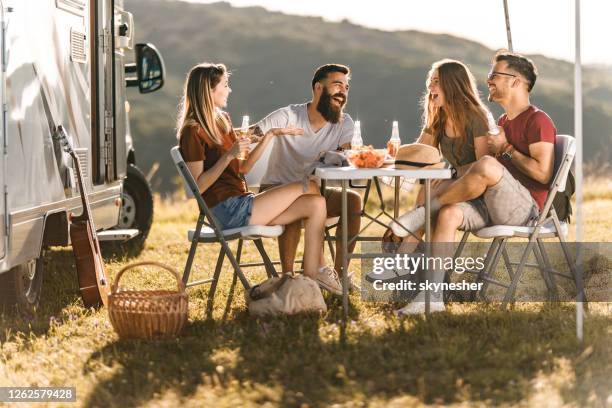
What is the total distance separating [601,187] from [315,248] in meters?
8.19

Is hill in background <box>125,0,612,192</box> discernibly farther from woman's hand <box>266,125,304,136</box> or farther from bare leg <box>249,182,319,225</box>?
bare leg <box>249,182,319,225</box>

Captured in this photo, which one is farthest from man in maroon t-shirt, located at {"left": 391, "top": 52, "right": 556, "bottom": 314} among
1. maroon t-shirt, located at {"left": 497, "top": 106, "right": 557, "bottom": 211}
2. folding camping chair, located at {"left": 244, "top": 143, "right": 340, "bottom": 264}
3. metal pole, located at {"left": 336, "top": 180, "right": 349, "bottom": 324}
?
folding camping chair, located at {"left": 244, "top": 143, "right": 340, "bottom": 264}

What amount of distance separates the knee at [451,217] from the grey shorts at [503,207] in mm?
30

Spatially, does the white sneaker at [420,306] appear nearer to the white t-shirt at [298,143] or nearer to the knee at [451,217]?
the knee at [451,217]

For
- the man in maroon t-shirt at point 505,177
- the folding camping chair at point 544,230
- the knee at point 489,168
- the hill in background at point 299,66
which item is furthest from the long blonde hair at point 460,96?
the hill in background at point 299,66

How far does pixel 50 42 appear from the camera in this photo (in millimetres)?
5199

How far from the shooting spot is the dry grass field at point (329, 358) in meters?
3.57

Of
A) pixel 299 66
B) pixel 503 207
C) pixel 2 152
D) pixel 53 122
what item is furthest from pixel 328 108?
pixel 299 66

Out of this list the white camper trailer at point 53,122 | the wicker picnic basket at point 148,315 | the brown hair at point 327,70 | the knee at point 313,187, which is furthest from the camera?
the brown hair at point 327,70

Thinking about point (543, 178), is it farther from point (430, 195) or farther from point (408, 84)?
point (408, 84)

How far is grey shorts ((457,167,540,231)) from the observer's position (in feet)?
16.0

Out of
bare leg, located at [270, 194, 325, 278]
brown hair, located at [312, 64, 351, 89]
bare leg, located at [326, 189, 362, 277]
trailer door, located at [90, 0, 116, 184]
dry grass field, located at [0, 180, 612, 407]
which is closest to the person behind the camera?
dry grass field, located at [0, 180, 612, 407]

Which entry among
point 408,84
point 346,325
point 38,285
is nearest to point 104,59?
point 38,285

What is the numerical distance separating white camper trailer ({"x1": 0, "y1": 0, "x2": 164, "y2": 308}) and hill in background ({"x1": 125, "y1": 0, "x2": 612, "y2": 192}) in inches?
1160
